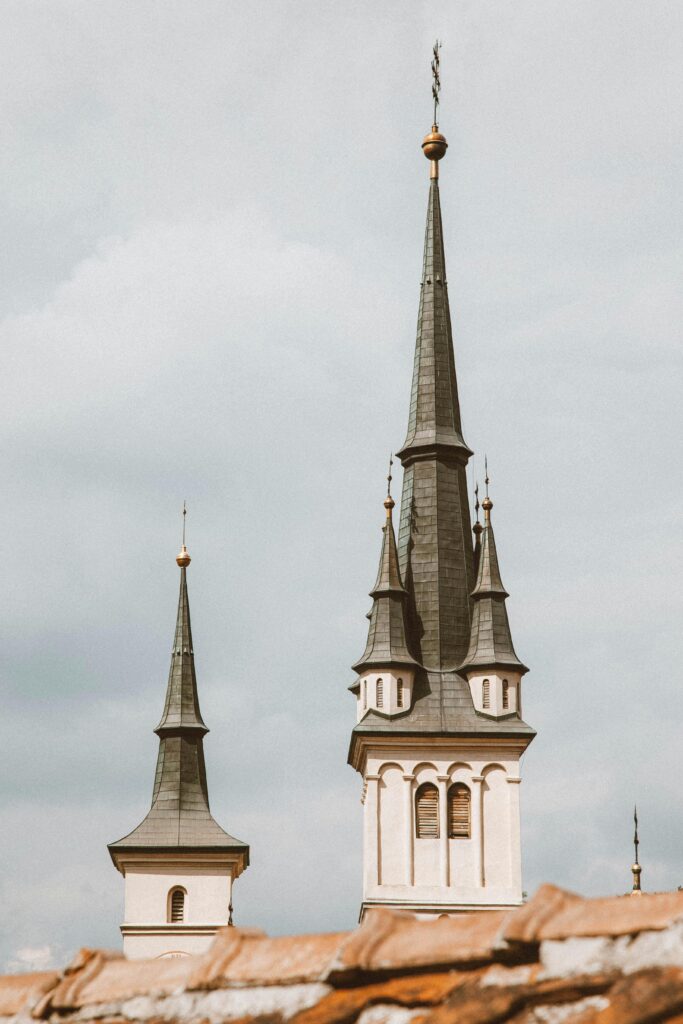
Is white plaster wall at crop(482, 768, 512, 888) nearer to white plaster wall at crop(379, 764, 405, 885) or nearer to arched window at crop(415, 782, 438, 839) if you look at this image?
arched window at crop(415, 782, 438, 839)

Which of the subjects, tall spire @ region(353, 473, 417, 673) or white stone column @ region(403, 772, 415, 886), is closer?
white stone column @ region(403, 772, 415, 886)

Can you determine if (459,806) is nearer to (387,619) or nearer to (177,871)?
(387,619)

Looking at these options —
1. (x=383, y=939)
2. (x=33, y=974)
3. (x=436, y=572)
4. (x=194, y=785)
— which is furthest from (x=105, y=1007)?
(x=194, y=785)

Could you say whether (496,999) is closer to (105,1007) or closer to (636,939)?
(636,939)

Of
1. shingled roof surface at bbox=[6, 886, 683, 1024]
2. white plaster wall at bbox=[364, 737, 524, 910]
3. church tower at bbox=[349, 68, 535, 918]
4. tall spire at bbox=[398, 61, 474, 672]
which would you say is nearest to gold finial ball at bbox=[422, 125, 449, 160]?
tall spire at bbox=[398, 61, 474, 672]

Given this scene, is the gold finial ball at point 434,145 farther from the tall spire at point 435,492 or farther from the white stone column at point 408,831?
the white stone column at point 408,831

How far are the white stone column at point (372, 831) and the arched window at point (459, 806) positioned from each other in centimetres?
219

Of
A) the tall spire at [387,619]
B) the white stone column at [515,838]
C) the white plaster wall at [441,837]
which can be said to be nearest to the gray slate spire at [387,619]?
the tall spire at [387,619]

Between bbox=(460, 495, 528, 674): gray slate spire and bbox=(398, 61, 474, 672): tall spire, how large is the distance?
2.64ft

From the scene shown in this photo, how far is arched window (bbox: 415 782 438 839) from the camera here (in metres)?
60.9

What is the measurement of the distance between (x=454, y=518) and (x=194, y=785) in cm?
1290

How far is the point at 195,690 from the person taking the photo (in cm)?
7306

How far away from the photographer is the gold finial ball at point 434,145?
2894 inches

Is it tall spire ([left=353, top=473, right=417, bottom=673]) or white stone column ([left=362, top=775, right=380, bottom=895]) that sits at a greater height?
tall spire ([left=353, top=473, right=417, bottom=673])
